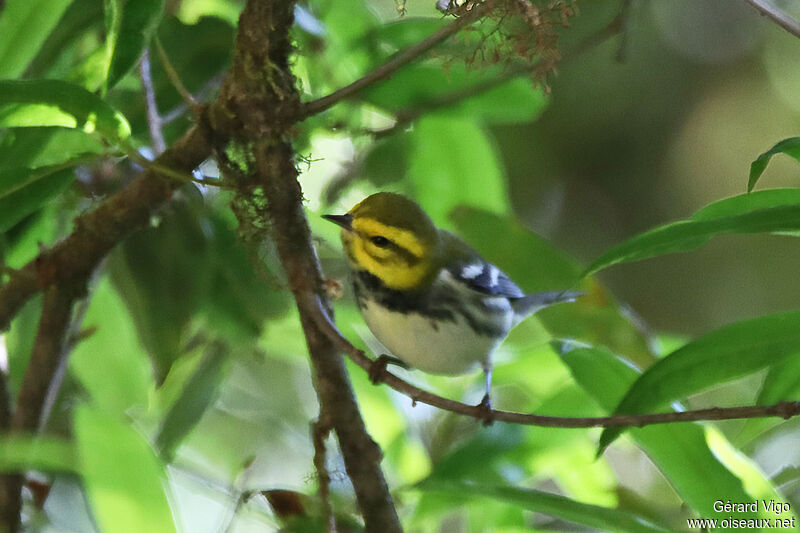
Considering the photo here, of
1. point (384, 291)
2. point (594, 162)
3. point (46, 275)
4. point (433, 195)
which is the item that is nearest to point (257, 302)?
point (384, 291)

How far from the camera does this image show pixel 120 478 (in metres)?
0.69

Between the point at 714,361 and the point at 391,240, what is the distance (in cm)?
54

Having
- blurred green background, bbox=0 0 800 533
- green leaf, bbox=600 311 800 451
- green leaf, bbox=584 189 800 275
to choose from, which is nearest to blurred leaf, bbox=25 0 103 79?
blurred green background, bbox=0 0 800 533

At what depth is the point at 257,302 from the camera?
4.42ft

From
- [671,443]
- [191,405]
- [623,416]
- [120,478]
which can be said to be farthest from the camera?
[191,405]

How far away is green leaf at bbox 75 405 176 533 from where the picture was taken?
0.67 metres

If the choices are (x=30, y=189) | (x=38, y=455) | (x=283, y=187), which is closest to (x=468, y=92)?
(x=283, y=187)

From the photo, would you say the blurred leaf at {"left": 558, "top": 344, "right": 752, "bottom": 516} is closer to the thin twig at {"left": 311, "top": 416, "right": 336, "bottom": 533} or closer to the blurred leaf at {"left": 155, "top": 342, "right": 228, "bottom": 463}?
the thin twig at {"left": 311, "top": 416, "right": 336, "bottom": 533}

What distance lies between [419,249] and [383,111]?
0.28 meters

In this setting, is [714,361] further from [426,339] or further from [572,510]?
[426,339]

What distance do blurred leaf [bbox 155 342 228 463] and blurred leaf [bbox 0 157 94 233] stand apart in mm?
426

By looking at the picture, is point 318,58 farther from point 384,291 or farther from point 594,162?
point 594,162

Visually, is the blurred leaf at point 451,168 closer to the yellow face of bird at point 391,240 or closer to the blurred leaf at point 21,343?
the yellow face of bird at point 391,240

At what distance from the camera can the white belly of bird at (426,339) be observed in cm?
128
